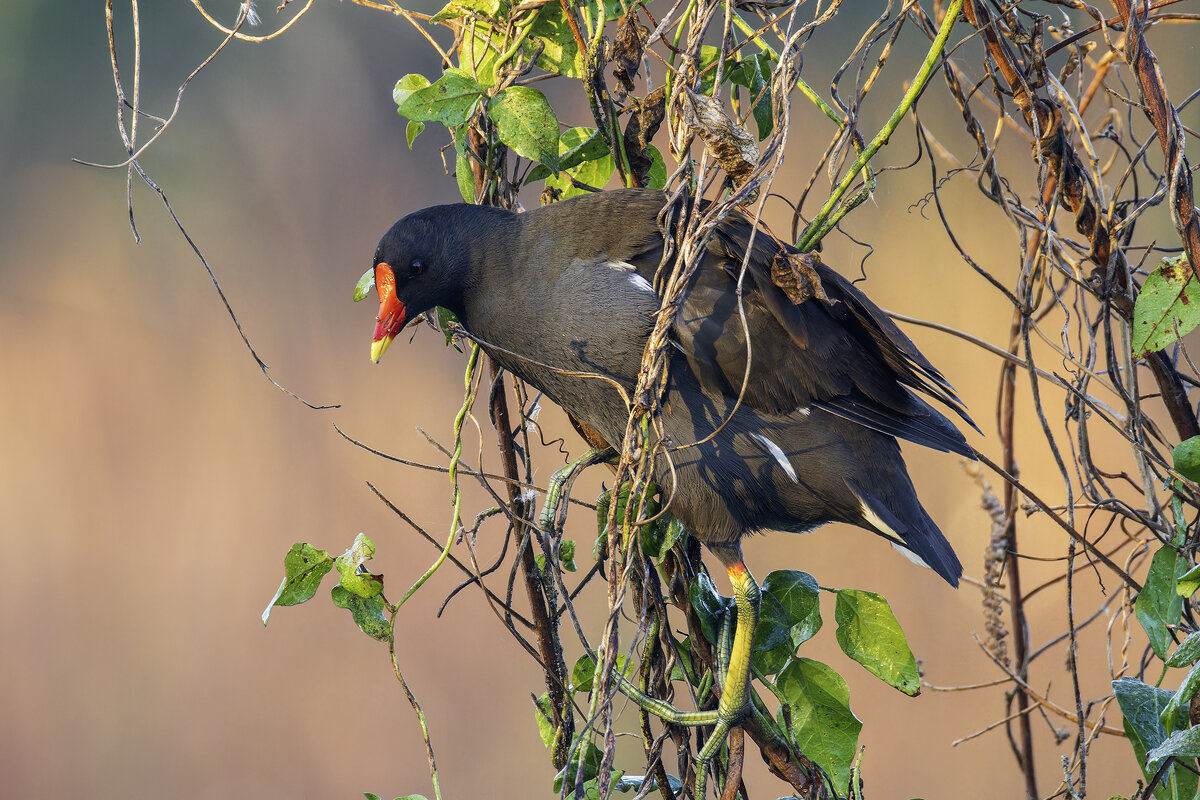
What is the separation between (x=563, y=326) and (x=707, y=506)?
0.29 meters

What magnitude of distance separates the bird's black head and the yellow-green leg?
57 centimetres

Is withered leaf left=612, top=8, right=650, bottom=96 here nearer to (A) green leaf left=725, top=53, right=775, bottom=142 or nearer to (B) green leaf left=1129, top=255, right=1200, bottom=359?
(A) green leaf left=725, top=53, right=775, bottom=142

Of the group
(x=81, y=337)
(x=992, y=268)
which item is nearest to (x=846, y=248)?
(x=992, y=268)

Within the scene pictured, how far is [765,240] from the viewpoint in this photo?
1146 mm

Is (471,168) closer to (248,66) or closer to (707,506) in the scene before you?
(707,506)

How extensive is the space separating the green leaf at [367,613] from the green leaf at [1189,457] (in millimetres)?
864

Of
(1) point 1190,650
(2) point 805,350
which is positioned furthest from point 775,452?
(1) point 1190,650

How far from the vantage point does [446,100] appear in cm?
107

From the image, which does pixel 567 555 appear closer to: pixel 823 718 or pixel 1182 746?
pixel 823 718

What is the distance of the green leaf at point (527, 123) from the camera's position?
106cm

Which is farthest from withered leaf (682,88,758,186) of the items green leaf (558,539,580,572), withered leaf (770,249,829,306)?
green leaf (558,539,580,572)

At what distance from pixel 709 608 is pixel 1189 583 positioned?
0.49m

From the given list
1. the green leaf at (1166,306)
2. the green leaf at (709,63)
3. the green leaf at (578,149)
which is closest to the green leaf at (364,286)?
the green leaf at (578,149)

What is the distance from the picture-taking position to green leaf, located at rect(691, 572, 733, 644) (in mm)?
1104
